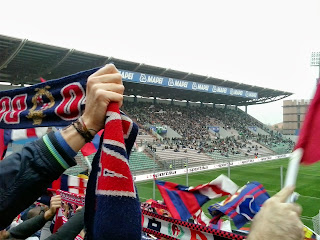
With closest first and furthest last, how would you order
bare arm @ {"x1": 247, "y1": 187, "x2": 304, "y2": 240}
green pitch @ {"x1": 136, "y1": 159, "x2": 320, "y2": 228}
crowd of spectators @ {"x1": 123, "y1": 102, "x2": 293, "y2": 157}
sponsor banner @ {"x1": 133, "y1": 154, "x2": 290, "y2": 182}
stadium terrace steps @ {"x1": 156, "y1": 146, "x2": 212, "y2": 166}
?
1. bare arm @ {"x1": 247, "y1": 187, "x2": 304, "y2": 240}
2. green pitch @ {"x1": 136, "y1": 159, "x2": 320, "y2": 228}
3. sponsor banner @ {"x1": 133, "y1": 154, "x2": 290, "y2": 182}
4. stadium terrace steps @ {"x1": 156, "y1": 146, "x2": 212, "y2": 166}
5. crowd of spectators @ {"x1": 123, "y1": 102, "x2": 293, "y2": 157}

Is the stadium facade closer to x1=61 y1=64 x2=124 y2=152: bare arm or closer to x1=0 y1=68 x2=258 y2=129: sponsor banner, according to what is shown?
x1=0 y1=68 x2=258 y2=129: sponsor banner

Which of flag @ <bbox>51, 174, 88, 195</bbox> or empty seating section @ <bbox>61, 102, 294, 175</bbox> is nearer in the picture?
flag @ <bbox>51, 174, 88, 195</bbox>

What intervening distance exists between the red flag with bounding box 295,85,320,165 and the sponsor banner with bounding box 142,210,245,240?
1824 mm

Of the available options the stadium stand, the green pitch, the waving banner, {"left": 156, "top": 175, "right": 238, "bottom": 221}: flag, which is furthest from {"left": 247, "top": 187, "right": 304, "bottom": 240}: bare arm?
the stadium stand

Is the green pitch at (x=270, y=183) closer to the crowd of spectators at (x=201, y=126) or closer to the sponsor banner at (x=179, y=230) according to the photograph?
the sponsor banner at (x=179, y=230)

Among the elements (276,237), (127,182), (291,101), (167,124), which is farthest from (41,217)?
(291,101)

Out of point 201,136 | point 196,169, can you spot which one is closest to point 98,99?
point 196,169

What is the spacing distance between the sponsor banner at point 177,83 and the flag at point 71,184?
2146 centimetres

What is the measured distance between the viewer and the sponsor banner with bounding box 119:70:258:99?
27.4 m

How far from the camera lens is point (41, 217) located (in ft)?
9.84

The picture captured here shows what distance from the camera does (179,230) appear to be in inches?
154

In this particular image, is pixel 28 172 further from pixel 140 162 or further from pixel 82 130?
pixel 140 162

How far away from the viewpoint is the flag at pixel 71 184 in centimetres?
476

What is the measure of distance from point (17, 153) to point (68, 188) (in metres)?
3.99
